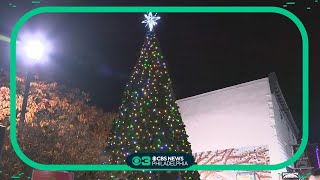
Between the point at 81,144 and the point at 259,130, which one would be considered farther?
the point at 259,130

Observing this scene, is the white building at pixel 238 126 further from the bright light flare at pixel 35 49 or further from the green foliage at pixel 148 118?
the bright light flare at pixel 35 49

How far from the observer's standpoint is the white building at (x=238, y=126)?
60.9 feet

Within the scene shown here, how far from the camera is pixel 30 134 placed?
1456cm

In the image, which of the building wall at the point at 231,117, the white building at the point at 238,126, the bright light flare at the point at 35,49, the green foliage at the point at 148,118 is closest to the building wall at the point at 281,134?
the white building at the point at 238,126

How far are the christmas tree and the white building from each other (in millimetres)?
7861

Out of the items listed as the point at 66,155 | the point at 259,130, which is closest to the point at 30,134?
the point at 66,155

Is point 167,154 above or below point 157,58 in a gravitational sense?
below

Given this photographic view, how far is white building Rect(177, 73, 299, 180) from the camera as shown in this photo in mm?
18562

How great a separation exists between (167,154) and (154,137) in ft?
16.1

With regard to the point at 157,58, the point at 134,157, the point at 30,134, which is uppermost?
the point at 157,58

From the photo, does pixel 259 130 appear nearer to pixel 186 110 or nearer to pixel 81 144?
pixel 186 110

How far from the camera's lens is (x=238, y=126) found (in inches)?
774

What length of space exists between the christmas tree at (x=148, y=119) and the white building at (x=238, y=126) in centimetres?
786

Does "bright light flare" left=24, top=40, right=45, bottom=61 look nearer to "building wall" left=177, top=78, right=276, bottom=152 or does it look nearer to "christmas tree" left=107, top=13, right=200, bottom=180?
"christmas tree" left=107, top=13, right=200, bottom=180
